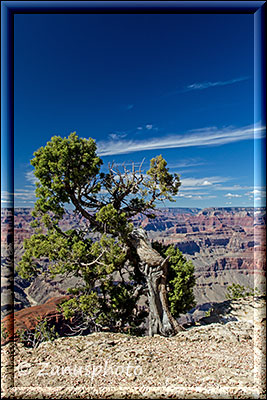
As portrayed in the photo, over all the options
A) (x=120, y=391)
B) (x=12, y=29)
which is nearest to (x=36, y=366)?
(x=120, y=391)

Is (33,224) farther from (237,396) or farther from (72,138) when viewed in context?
(237,396)

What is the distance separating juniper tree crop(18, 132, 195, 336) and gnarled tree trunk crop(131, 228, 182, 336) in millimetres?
16

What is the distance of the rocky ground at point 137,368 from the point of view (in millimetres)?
2434

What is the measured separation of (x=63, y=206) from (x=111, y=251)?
3.88 feet

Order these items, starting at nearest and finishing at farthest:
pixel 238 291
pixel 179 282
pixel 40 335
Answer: pixel 40 335 → pixel 179 282 → pixel 238 291

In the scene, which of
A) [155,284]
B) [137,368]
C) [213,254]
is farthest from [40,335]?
[213,254]

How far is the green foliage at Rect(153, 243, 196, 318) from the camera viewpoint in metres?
4.73

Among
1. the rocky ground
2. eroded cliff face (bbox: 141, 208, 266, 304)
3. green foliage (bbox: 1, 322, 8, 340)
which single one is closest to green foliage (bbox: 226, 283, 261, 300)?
the rocky ground

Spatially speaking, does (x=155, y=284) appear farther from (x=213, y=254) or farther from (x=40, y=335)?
(x=213, y=254)

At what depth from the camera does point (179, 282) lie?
4.75 metres

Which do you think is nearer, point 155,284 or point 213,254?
point 155,284

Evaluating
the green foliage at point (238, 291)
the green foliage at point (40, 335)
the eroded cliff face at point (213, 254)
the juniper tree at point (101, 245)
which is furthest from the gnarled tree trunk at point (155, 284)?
the eroded cliff face at point (213, 254)

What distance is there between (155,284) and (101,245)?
4.52 ft

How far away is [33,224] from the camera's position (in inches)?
168
